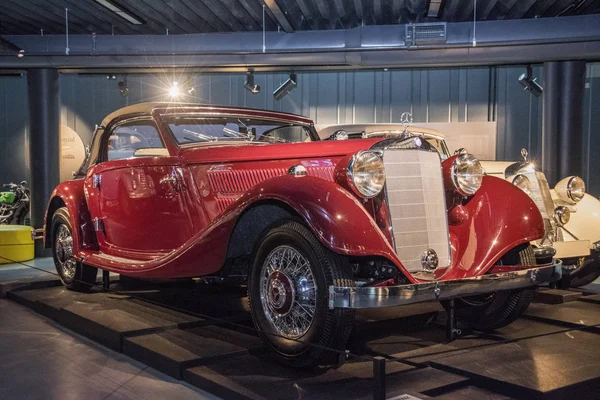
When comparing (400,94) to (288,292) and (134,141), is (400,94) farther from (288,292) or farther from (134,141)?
(288,292)

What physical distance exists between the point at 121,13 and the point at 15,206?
5.16m

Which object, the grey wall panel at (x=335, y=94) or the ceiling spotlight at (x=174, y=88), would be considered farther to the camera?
the grey wall panel at (x=335, y=94)

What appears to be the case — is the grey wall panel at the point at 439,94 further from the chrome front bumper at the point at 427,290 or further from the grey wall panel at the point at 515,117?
the chrome front bumper at the point at 427,290

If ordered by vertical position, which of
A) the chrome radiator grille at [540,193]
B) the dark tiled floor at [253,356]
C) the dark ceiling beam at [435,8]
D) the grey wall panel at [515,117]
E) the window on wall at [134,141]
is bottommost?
the dark tiled floor at [253,356]

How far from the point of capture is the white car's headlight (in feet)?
17.4

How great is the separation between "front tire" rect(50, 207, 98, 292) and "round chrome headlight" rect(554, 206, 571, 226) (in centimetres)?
393

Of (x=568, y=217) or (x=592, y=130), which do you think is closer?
(x=568, y=217)

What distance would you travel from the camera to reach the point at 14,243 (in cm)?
791

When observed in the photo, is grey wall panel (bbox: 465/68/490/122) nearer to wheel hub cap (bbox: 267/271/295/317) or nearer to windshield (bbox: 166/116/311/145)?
windshield (bbox: 166/116/311/145)

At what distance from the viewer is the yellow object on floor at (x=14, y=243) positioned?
25.6 feet

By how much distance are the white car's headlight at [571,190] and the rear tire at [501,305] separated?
5.50 feet

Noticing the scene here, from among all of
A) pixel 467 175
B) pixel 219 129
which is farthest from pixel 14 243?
pixel 467 175

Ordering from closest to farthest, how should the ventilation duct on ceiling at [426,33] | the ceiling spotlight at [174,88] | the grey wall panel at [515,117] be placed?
the ventilation duct on ceiling at [426,33] → the ceiling spotlight at [174,88] → the grey wall panel at [515,117]

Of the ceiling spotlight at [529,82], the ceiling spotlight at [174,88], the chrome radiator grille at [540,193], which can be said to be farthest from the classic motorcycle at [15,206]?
the chrome radiator grille at [540,193]
